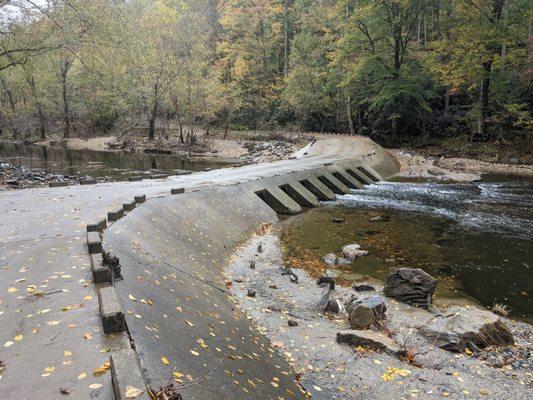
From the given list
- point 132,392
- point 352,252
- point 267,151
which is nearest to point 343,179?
point 352,252

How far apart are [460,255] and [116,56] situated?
66.4 feet

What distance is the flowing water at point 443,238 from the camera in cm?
1018

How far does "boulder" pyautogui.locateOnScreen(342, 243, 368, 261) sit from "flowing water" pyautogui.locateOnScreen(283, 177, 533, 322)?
192mm

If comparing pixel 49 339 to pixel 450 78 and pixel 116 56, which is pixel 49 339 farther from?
pixel 450 78

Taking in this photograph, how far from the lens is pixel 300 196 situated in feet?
62.8

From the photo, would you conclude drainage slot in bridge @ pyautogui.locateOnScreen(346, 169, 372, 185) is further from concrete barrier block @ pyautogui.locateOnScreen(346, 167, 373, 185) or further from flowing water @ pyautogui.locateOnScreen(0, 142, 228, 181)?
flowing water @ pyautogui.locateOnScreen(0, 142, 228, 181)

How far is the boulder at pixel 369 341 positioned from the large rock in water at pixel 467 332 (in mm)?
877

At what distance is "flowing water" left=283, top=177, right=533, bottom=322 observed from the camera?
10.2 metres

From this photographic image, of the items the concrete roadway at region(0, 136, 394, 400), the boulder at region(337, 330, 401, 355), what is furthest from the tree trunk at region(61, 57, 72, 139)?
the boulder at region(337, 330, 401, 355)

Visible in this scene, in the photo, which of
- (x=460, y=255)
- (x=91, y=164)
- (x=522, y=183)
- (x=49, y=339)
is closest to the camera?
(x=49, y=339)

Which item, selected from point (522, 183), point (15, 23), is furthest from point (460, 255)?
point (15, 23)

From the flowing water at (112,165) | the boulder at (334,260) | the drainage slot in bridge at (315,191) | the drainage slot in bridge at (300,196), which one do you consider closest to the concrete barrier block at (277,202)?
the drainage slot in bridge at (300,196)

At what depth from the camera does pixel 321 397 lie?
570 centimetres

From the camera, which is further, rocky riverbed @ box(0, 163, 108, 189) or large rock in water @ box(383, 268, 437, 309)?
rocky riverbed @ box(0, 163, 108, 189)
